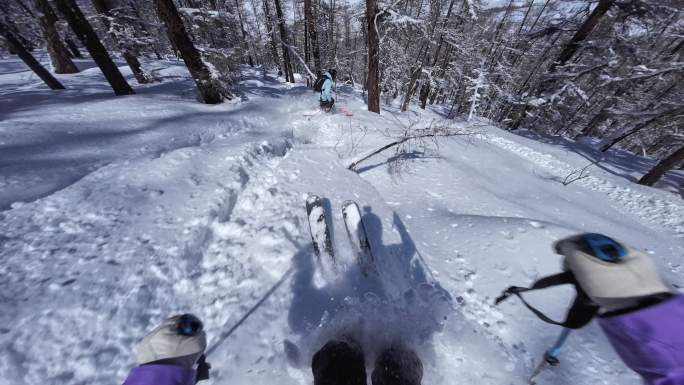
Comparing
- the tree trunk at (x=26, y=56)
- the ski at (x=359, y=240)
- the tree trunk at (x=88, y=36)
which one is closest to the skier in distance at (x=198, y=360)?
the ski at (x=359, y=240)

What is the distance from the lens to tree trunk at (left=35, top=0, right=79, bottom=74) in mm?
9477

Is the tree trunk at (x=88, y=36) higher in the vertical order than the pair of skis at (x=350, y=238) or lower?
higher

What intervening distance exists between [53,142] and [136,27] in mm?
9033

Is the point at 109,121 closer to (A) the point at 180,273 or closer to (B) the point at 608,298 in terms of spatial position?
(A) the point at 180,273

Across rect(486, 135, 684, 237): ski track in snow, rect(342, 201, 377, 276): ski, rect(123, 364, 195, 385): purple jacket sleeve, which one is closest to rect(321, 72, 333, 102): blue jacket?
rect(342, 201, 377, 276): ski

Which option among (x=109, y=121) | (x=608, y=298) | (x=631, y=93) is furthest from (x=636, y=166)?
(x=109, y=121)

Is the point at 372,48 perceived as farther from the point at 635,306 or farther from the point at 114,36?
the point at 114,36

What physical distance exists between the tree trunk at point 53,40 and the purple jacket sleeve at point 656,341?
54.8ft

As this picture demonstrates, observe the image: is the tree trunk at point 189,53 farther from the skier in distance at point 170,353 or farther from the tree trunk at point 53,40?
the skier in distance at point 170,353

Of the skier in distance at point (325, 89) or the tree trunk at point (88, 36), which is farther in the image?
the skier in distance at point (325, 89)

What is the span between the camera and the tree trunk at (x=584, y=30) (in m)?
10.2

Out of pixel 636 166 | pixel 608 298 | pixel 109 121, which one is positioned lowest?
pixel 636 166

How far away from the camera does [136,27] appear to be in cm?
1046

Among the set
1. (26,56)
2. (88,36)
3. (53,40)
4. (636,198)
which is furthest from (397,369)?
(53,40)
